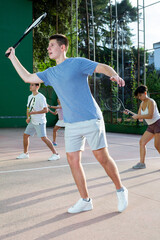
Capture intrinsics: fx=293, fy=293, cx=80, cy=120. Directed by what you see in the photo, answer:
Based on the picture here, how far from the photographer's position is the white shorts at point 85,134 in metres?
2.91

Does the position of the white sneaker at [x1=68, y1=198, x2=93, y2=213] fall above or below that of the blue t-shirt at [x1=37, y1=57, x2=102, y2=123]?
below

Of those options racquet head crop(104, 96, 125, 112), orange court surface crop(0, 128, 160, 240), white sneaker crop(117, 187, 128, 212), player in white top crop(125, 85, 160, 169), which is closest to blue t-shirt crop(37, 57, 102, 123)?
white sneaker crop(117, 187, 128, 212)

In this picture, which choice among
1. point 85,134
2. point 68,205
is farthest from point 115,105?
point 85,134

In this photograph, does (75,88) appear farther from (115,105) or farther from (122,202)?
(115,105)

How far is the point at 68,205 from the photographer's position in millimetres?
3295

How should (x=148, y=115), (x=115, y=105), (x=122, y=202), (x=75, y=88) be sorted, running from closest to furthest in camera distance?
(x=75, y=88)
(x=122, y=202)
(x=148, y=115)
(x=115, y=105)

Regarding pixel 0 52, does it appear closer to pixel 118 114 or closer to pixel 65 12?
pixel 65 12

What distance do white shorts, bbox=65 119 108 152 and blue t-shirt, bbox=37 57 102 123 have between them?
0.05m

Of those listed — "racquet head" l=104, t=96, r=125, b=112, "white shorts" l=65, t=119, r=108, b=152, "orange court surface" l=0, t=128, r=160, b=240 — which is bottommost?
"orange court surface" l=0, t=128, r=160, b=240

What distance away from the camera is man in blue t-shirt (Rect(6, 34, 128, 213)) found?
2.86 m

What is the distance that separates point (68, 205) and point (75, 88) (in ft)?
4.41

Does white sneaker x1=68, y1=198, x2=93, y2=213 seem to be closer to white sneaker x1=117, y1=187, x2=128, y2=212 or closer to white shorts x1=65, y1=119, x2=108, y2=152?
white sneaker x1=117, y1=187, x2=128, y2=212

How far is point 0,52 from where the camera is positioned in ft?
56.7

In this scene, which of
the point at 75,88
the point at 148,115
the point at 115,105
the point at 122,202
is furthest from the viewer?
the point at 115,105
